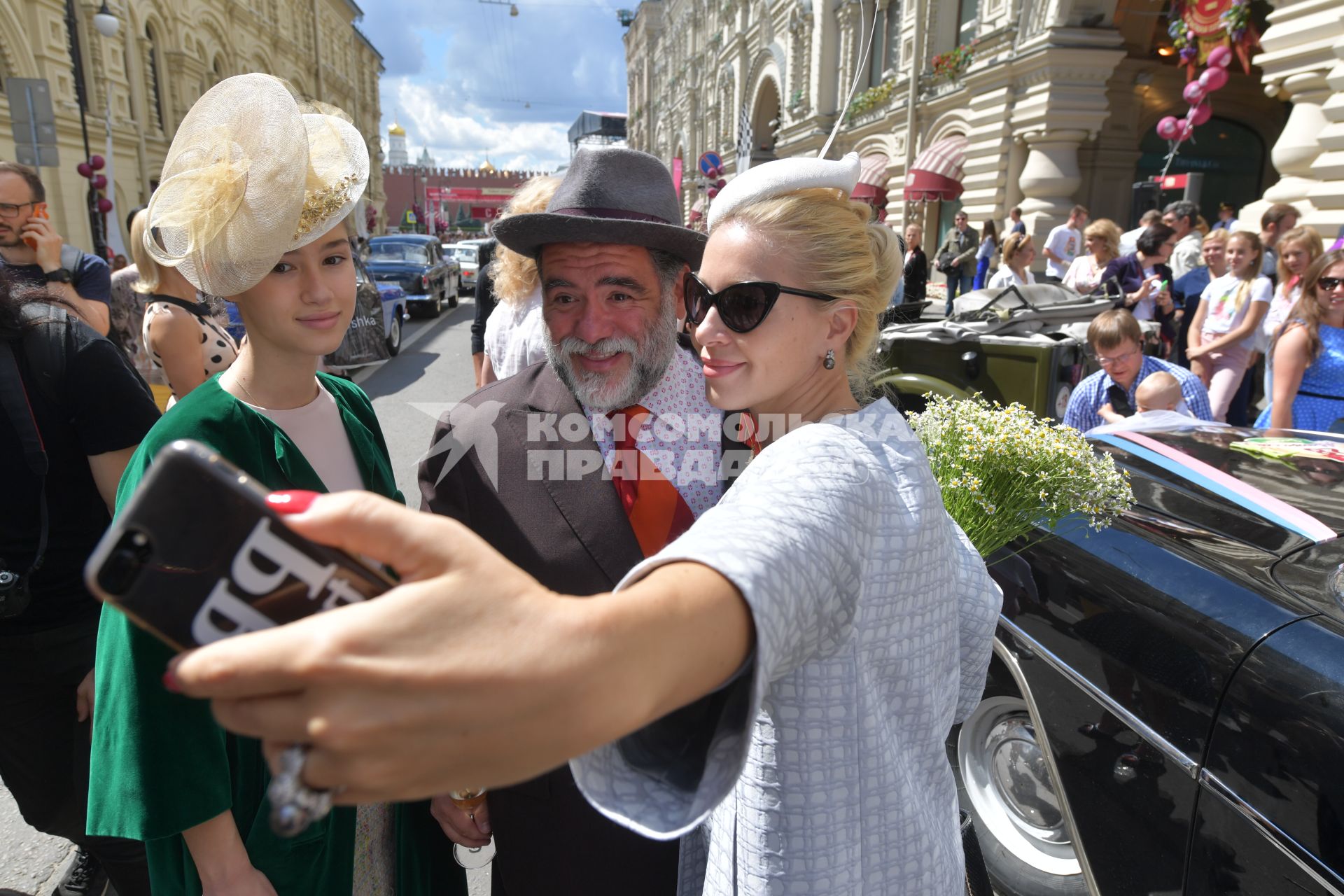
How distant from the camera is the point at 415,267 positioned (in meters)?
16.1

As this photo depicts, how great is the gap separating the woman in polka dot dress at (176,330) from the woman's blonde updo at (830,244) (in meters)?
2.48

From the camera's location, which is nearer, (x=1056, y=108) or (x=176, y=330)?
(x=176, y=330)

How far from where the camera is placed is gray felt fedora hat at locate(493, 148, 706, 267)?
176cm

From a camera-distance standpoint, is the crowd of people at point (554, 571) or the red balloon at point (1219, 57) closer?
the crowd of people at point (554, 571)

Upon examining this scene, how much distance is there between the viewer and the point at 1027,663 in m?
2.20

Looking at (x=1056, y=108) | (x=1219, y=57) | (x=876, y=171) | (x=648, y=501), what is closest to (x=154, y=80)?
(x=876, y=171)

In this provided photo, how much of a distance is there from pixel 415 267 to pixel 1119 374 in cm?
1460

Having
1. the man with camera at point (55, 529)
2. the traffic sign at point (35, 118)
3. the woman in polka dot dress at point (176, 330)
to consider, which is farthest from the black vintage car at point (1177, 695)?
the traffic sign at point (35, 118)

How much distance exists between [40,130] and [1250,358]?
12041 mm

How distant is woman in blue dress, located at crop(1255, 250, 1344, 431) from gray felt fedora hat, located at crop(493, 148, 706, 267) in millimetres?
3913

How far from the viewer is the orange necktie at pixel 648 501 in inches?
62.1

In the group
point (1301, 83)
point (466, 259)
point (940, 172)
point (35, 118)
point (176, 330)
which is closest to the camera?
point (176, 330)

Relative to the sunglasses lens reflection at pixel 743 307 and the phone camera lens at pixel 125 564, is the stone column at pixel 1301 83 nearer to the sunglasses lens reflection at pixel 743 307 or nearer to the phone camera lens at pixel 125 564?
the sunglasses lens reflection at pixel 743 307

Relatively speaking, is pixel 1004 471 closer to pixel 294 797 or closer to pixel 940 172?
pixel 294 797
